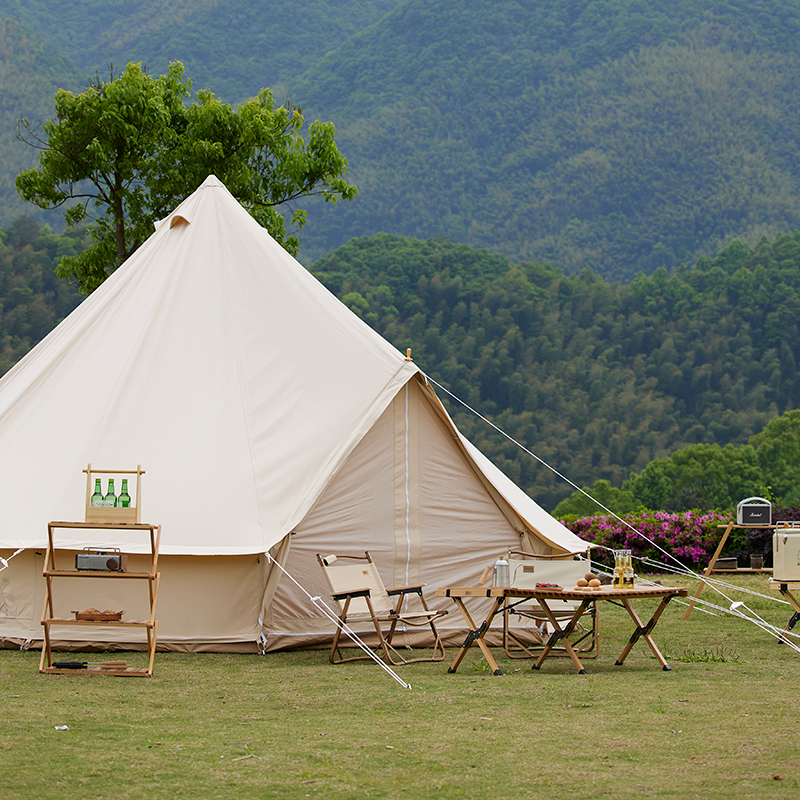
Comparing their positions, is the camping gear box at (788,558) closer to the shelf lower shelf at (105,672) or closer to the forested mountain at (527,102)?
the shelf lower shelf at (105,672)

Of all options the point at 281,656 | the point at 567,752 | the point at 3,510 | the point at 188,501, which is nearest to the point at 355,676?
the point at 281,656

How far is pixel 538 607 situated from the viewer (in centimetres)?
701

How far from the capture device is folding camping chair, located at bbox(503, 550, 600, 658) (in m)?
6.20

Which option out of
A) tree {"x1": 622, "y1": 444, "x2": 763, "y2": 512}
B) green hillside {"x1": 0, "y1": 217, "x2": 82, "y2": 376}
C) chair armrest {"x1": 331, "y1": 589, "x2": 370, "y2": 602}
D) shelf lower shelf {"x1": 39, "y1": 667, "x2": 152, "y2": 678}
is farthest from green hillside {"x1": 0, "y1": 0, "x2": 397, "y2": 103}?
shelf lower shelf {"x1": 39, "y1": 667, "x2": 152, "y2": 678}

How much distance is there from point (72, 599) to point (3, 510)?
698 mm

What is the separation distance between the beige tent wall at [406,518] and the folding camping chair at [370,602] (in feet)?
0.59

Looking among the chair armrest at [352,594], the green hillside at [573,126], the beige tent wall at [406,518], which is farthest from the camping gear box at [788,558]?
the green hillside at [573,126]

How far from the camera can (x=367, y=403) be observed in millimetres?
6934

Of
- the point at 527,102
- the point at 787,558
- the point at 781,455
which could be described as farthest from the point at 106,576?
the point at 527,102

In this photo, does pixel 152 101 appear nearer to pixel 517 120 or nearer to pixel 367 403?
pixel 367 403

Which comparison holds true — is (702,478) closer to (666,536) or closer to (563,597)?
(666,536)

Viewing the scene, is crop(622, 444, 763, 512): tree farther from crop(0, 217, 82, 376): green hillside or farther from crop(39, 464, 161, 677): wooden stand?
crop(39, 464, 161, 677): wooden stand

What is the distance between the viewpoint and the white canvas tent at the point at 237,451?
20.8 feet

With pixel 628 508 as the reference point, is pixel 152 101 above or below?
above
